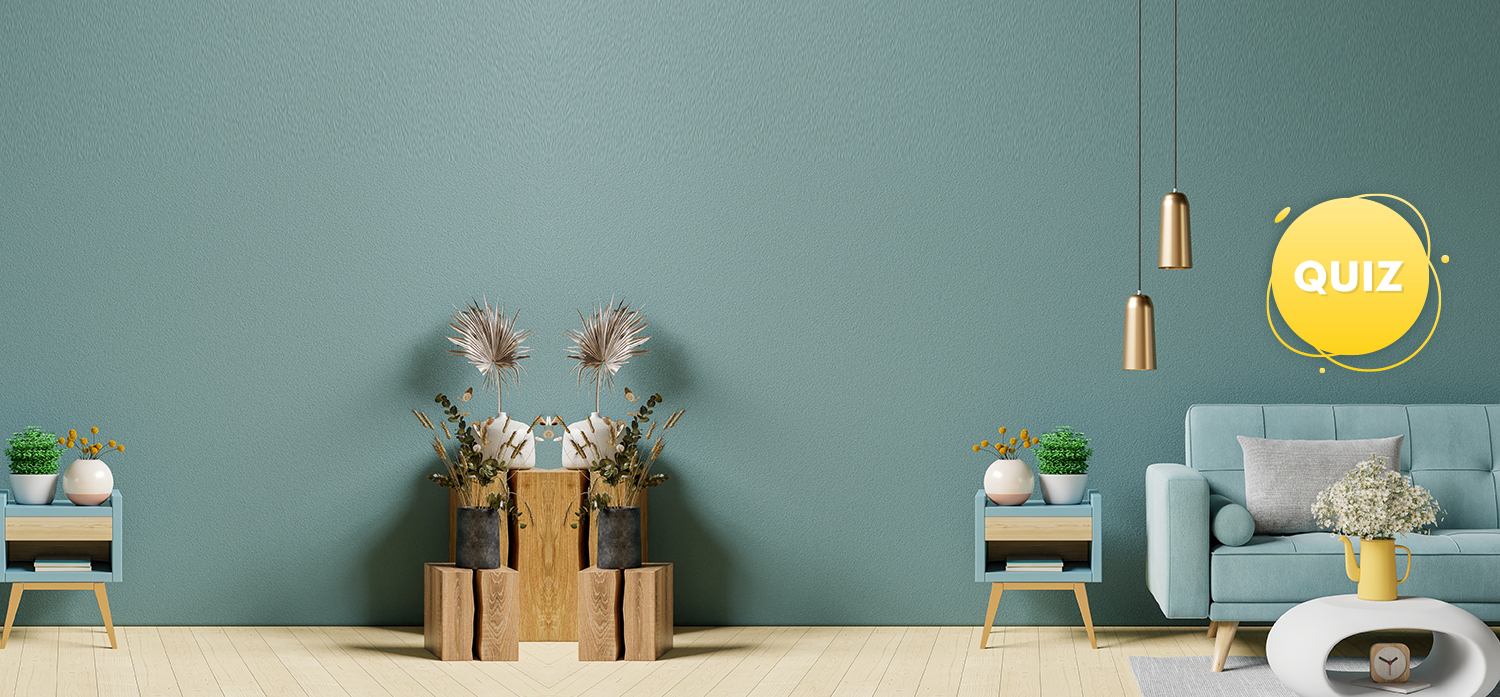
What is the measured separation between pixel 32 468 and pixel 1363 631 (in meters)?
4.53

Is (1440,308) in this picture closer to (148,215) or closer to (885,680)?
(885,680)

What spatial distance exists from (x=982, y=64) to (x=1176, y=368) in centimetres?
144

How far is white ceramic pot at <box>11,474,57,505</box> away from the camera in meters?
4.60

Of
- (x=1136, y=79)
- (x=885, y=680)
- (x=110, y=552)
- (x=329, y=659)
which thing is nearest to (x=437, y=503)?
(x=329, y=659)

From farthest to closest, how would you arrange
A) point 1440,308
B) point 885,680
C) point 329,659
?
point 1440,308 < point 329,659 < point 885,680

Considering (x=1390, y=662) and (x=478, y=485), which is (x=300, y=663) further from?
(x=1390, y=662)

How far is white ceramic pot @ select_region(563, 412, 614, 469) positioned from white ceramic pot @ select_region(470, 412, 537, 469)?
0.14 metres

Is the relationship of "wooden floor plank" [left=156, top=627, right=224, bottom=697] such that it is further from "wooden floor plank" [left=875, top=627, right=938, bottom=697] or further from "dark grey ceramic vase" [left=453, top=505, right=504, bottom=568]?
"wooden floor plank" [left=875, top=627, right=938, bottom=697]

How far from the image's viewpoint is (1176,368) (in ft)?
16.3

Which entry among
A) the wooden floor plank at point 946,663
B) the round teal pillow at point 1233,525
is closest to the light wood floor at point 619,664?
the wooden floor plank at point 946,663

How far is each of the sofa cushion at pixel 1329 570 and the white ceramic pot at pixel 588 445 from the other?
2206 mm

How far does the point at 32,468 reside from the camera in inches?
182

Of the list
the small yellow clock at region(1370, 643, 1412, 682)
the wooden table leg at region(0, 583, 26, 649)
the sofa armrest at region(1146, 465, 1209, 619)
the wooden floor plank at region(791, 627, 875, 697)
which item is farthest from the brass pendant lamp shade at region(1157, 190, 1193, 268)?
the wooden table leg at region(0, 583, 26, 649)

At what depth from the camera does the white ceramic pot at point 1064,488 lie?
4.61 metres
